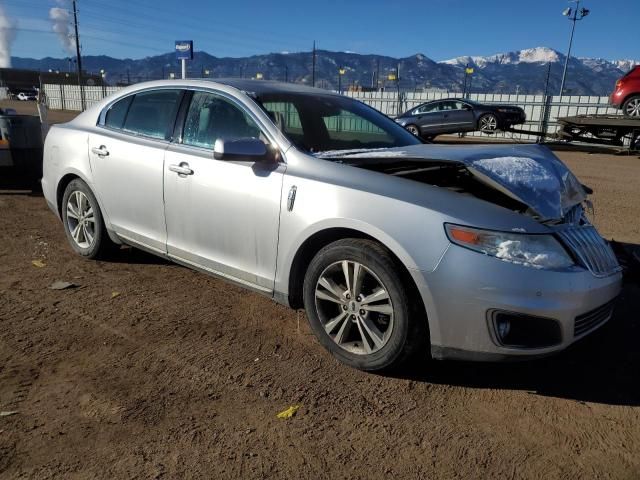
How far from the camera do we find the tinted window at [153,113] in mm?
4016

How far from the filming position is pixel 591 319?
2.76 metres

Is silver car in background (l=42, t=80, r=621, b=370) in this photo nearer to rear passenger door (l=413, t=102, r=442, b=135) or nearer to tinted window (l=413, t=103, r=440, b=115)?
rear passenger door (l=413, t=102, r=442, b=135)

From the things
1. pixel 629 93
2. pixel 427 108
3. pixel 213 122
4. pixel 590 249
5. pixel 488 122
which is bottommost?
pixel 590 249

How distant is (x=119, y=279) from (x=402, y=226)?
277cm

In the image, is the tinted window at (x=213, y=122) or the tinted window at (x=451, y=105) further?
the tinted window at (x=451, y=105)

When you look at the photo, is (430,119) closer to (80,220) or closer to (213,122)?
(80,220)

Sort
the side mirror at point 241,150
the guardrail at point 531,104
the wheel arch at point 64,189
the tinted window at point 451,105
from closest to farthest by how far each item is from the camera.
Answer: the side mirror at point 241,150 < the wheel arch at point 64,189 < the tinted window at point 451,105 < the guardrail at point 531,104

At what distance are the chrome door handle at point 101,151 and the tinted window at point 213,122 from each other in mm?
912

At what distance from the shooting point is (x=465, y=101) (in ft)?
62.8

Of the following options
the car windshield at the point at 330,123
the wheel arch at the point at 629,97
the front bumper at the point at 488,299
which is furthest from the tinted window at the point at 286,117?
the wheel arch at the point at 629,97

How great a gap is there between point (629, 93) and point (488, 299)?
1486 centimetres

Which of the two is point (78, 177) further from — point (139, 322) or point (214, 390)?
point (214, 390)

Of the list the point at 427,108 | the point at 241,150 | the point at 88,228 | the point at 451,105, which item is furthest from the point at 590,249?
the point at 427,108

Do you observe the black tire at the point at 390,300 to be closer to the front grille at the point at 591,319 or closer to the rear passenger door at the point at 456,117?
the front grille at the point at 591,319
